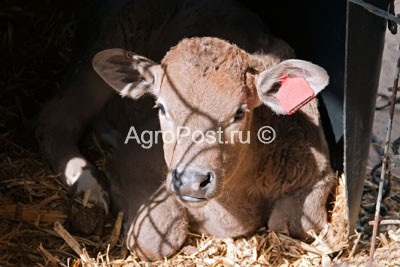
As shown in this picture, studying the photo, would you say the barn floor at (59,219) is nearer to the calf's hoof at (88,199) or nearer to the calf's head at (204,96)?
the calf's hoof at (88,199)

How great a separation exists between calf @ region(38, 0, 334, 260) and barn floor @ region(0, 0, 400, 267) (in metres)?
0.10

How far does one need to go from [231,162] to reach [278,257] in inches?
31.3

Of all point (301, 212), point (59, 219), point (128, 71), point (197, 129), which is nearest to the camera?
point (197, 129)

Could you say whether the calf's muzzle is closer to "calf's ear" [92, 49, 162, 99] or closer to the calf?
the calf

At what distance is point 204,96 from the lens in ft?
12.5

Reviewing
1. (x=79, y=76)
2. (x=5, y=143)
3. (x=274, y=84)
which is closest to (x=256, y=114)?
(x=274, y=84)

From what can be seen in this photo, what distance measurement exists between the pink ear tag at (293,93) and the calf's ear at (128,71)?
66 centimetres

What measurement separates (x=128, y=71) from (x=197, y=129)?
2.04ft

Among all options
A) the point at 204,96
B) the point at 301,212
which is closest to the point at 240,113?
the point at 204,96

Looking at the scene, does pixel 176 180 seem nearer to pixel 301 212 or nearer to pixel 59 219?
pixel 301 212

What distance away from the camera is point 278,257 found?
4.41 metres

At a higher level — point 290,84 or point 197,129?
point 290,84

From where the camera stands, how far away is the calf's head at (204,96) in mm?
3723

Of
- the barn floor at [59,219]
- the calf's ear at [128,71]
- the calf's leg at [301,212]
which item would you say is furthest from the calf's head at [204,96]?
the barn floor at [59,219]
